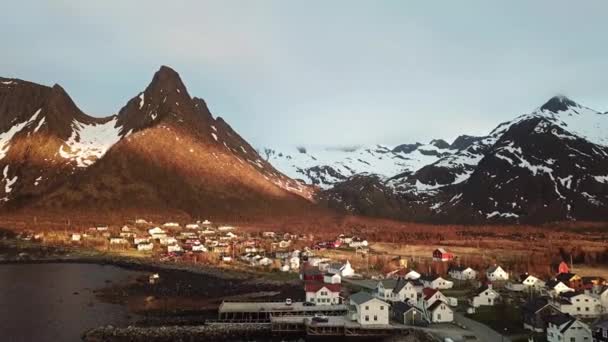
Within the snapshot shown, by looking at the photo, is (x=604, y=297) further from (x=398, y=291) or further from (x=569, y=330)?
(x=398, y=291)

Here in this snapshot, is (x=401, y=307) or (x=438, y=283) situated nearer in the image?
(x=401, y=307)

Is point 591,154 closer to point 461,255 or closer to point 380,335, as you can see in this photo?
point 461,255

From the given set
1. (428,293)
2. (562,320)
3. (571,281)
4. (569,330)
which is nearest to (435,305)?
(428,293)

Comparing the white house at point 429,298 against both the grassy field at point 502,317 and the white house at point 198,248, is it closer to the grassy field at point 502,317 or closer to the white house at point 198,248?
the grassy field at point 502,317

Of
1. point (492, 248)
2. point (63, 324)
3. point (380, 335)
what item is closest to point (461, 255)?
point (492, 248)

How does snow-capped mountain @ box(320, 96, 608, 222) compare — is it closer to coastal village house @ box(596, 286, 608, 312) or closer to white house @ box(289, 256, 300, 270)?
white house @ box(289, 256, 300, 270)

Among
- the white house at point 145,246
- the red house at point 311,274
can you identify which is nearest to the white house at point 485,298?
the red house at point 311,274
